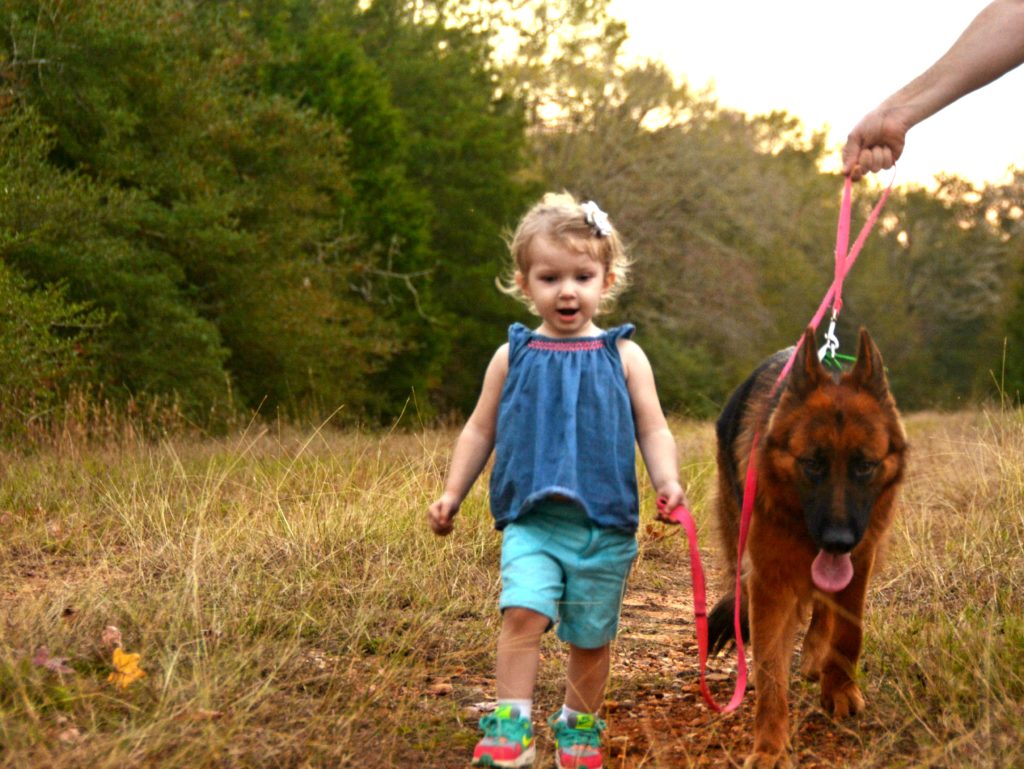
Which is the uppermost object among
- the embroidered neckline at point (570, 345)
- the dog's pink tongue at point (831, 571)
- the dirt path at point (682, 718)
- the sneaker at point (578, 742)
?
the embroidered neckline at point (570, 345)

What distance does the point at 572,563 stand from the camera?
152 inches

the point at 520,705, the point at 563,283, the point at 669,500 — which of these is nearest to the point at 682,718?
the point at 520,705

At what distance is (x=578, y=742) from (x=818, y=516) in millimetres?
993

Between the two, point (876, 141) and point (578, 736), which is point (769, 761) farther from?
point (876, 141)

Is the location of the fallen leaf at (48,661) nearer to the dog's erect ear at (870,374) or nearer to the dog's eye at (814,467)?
the dog's eye at (814,467)

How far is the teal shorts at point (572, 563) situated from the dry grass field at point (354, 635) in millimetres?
394

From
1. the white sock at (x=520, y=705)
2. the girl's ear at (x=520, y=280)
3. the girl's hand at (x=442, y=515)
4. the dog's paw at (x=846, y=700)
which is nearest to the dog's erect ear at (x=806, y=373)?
the girl's ear at (x=520, y=280)

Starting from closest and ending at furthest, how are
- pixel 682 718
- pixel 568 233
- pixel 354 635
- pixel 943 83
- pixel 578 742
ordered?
1. pixel 578 742
2. pixel 568 233
3. pixel 943 83
4. pixel 682 718
5. pixel 354 635

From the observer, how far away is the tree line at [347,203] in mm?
17531

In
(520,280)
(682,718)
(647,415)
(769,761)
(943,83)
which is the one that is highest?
(943,83)

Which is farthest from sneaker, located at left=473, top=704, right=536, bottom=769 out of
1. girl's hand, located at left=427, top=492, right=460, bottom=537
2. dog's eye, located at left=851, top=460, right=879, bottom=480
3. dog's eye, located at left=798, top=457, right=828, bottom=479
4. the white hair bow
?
the white hair bow

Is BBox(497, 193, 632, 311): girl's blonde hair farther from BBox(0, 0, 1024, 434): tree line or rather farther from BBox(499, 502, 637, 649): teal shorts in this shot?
BBox(0, 0, 1024, 434): tree line

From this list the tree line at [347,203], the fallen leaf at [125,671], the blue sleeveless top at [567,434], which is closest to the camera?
the fallen leaf at [125,671]

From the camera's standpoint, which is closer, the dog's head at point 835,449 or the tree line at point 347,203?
the dog's head at point 835,449
